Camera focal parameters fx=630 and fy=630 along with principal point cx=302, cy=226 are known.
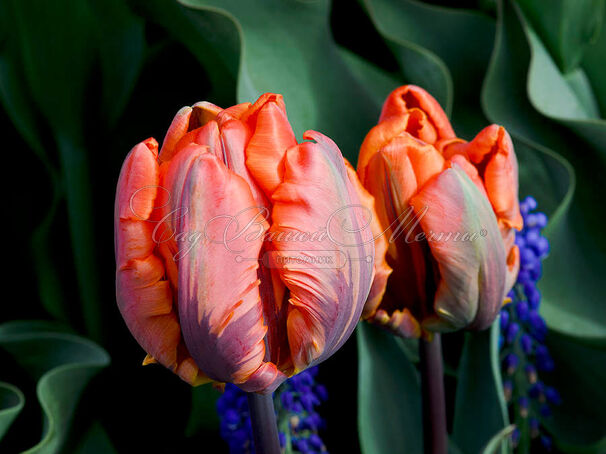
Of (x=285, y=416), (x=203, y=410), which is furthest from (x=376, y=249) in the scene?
(x=203, y=410)

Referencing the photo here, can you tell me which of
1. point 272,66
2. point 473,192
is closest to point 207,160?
point 473,192

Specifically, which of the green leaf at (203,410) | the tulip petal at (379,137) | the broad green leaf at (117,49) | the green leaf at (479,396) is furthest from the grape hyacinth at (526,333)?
the broad green leaf at (117,49)

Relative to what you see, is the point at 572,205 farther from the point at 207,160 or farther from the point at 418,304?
the point at 207,160

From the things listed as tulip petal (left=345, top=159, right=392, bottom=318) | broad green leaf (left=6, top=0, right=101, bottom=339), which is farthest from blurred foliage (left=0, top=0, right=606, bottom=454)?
tulip petal (left=345, top=159, right=392, bottom=318)

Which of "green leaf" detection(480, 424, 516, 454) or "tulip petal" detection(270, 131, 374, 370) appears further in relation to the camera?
"green leaf" detection(480, 424, 516, 454)

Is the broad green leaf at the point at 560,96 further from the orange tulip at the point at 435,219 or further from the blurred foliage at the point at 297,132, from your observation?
the orange tulip at the point at 435,219

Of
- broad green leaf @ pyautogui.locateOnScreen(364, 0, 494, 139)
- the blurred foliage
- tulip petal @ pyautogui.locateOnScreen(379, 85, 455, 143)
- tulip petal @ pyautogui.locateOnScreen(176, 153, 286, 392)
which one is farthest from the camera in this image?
broad green leaf @ pyautogui.locateOnScreen(364, 0, 494, 139)

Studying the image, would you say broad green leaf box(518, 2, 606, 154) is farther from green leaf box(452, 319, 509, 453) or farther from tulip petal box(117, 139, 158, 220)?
tulip petal box(117, 139, 158, 220)
